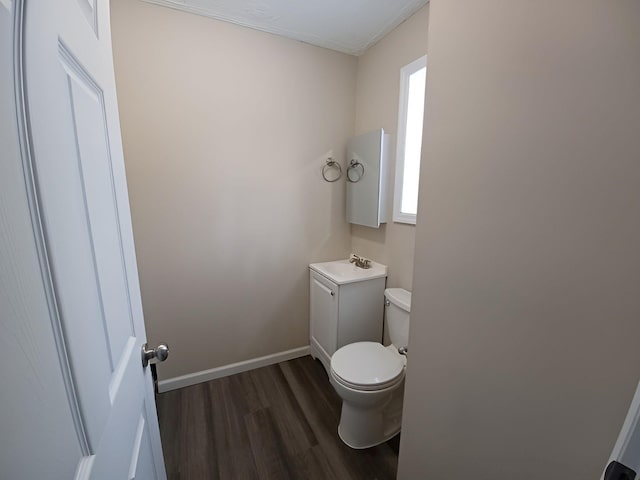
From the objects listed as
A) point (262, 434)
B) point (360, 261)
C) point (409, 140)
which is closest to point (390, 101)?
point (409, 140)

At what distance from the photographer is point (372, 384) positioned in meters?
1.33

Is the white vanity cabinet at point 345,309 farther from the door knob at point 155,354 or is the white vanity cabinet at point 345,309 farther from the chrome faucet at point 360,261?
the door knob at point 155,354

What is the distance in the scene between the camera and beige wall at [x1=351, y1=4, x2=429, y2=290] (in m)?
1.63

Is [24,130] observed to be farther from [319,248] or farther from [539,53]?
[319,248]

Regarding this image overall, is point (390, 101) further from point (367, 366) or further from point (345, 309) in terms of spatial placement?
point (367, 366)

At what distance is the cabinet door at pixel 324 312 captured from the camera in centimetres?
185

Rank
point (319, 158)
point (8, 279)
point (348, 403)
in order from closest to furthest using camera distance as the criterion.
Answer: point (8, 279)
point (348, 403)
point (319, 158)

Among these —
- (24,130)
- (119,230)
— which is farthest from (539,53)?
(119,230)

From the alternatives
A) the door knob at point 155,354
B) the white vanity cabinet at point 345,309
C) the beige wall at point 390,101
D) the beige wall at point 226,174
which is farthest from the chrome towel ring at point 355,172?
the door knob at point 155,354

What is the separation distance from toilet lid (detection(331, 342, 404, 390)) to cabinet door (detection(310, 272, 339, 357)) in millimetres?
274

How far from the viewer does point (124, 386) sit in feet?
2.05

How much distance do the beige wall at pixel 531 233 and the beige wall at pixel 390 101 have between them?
92 cm

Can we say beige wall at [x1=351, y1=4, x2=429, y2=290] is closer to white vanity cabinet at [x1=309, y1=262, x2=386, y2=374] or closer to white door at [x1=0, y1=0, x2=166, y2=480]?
white vanity cabinet at [x1=309, y1=262, x2=386, y2=374]

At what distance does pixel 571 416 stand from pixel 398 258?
50.9 inches
